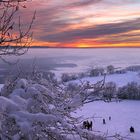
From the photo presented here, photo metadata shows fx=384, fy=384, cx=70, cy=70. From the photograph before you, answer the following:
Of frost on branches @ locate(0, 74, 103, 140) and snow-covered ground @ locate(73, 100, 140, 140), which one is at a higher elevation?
frost on branches @ locate(0, 74, 103, 140)

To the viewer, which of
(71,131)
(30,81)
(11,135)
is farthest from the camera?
(30,81)

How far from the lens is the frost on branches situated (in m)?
3.12

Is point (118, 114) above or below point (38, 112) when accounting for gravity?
below

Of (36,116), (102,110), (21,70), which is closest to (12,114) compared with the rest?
(36,116)

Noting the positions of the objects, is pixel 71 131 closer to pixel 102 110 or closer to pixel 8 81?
pixel 8 81

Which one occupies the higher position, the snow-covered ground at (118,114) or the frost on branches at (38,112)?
the frost on branches at (38,112)

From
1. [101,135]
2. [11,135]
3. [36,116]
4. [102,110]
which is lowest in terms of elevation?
[102,110]

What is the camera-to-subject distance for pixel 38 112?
11.5 feet

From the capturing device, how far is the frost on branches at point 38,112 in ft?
10.2

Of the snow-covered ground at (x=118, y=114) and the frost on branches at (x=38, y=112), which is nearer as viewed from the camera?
the frost on branches at (x=38, y=112)

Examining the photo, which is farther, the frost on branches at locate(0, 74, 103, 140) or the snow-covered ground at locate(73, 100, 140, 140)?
the snow-covered ground at locate(73, 100, 140, 140)

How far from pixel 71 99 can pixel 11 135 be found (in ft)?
2.91

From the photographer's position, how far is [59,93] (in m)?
4.01

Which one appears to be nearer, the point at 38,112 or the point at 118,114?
the point at 38,112
